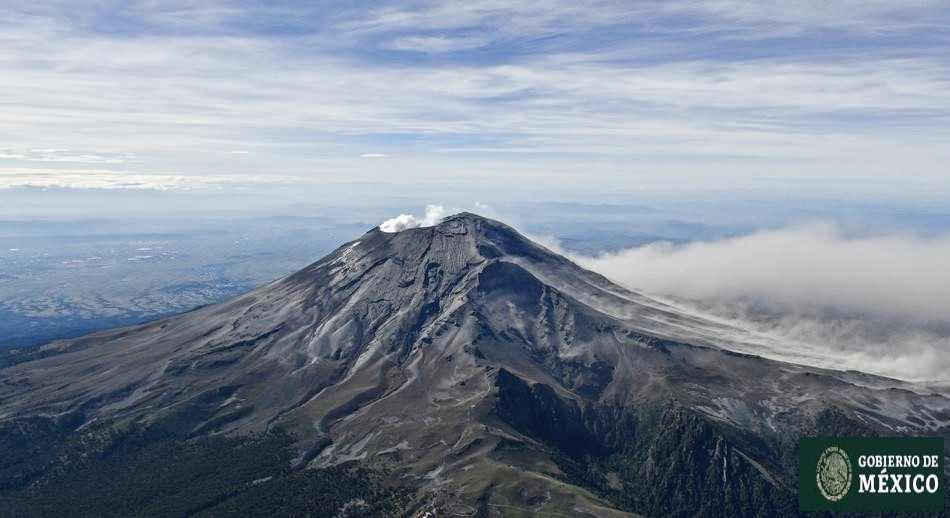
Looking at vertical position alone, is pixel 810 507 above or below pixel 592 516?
above

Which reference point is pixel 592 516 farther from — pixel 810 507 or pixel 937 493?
pixel 937 493

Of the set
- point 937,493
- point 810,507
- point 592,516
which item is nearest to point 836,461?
point 810,507

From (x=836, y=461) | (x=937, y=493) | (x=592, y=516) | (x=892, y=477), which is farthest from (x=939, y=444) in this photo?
(x=592, y=516)

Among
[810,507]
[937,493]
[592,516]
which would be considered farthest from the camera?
[592,516]

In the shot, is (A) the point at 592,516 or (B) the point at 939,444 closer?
(B) the point at 939,444

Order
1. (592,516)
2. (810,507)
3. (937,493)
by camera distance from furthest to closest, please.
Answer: (592,516) < (937,493) < (810,507)

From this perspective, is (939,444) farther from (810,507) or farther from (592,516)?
(592,516)

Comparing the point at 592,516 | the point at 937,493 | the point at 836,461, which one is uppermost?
the point at 836,461
